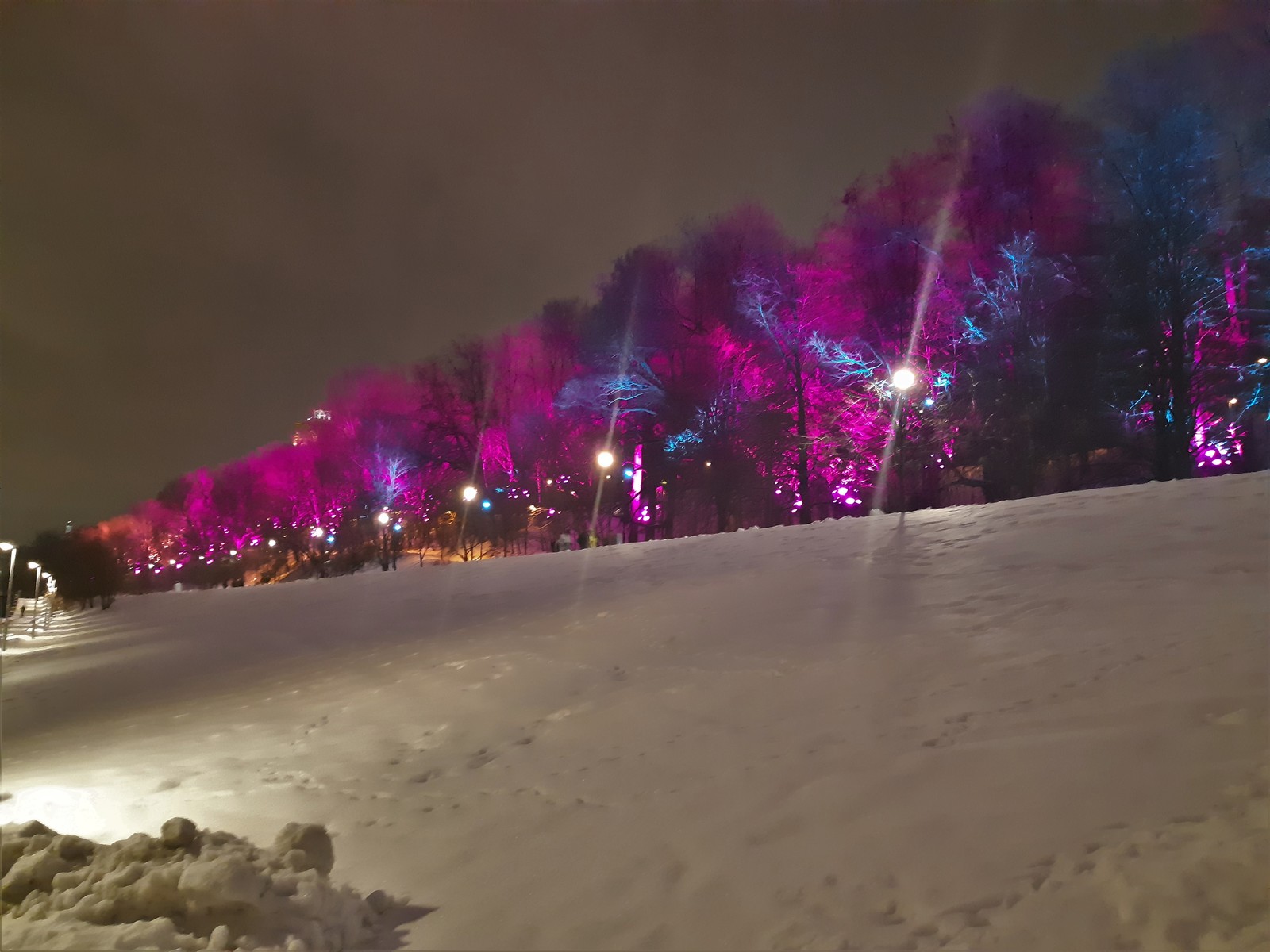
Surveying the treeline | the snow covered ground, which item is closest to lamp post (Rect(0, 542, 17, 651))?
the snow covered ground

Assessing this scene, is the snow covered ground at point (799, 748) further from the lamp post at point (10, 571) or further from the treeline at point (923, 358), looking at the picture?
the treeline at point (923, 358)

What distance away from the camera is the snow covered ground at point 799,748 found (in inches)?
133

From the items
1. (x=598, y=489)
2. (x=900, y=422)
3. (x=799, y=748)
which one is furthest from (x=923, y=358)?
(x=799, y=748)

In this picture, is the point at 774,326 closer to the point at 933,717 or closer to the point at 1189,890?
the point at 933,717

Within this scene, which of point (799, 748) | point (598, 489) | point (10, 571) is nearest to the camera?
point (799, 748)

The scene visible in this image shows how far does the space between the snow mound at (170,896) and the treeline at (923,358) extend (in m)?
11.7

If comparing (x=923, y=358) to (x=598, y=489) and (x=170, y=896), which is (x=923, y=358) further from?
(x=170, y=896)

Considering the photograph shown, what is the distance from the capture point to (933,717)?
16.6 ft

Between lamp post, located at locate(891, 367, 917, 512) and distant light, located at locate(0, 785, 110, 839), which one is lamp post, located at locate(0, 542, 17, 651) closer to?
distant light, located at locate(0, 785, 110, 839)

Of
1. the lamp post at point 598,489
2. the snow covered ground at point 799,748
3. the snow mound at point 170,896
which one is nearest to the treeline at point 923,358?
the lamp post at point 598,489

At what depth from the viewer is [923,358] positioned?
69.9ft

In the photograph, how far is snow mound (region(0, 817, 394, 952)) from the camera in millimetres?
2850

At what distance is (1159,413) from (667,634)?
14.9 m

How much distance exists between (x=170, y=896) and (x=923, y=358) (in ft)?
70.1
